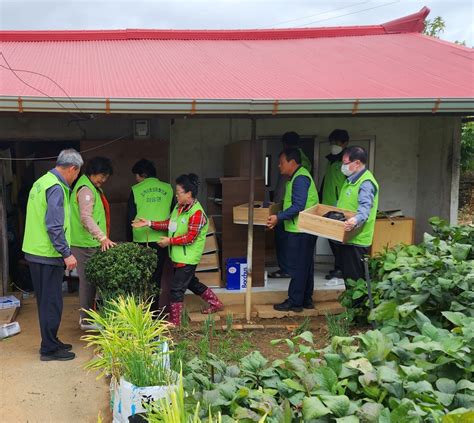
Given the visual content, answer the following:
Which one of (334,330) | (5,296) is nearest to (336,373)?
(334,330)

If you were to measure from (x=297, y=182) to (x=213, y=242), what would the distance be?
53.7 inches

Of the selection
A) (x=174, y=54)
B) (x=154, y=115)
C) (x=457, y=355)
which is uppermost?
(x=174, y=54)

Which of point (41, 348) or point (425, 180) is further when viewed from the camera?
point (425, 180)

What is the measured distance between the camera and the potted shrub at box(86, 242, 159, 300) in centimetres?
438

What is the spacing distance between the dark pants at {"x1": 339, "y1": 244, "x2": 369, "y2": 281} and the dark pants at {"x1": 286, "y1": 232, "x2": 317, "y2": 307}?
45 cm

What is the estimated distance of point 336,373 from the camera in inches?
87.5

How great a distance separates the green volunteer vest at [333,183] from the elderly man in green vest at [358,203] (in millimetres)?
1235

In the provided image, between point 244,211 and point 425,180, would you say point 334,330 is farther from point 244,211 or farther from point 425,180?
point 425,180

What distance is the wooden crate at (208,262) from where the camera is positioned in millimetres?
6141

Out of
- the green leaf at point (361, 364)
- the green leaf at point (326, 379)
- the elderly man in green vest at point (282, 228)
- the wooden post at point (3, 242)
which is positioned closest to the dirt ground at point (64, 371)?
the wooden post at point (3, 242)

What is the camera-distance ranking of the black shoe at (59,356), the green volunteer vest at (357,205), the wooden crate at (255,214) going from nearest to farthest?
the black shoe at (59,356) → the green volunteer vest at (357,205) → the wooden crate at (255,214)

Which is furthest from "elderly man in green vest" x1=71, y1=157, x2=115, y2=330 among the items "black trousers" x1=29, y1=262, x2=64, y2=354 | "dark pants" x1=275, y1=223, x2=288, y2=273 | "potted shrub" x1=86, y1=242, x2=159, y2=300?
"dark pants" x1=275, y1=223, x2=288, y2=273

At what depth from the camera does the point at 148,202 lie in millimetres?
5422

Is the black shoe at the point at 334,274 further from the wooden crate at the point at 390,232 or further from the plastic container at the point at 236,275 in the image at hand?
the plastic container at the point at 236,275
